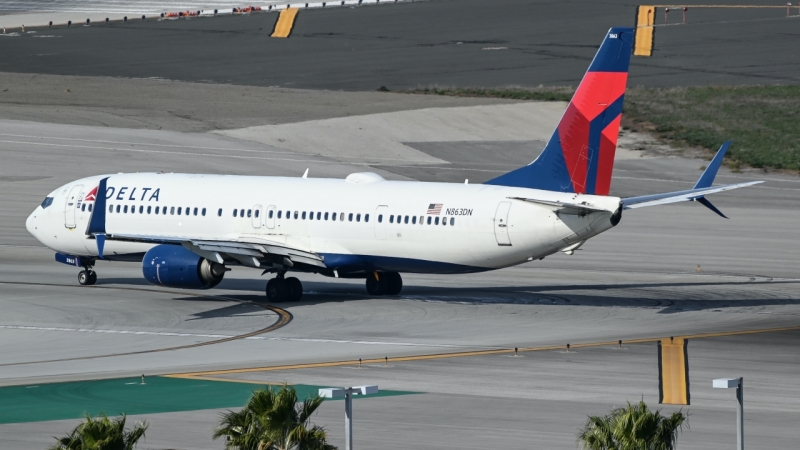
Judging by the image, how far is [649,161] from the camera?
96.1 m

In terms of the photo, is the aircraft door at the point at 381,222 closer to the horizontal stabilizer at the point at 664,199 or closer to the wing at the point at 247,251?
the wing at the point at 247,251

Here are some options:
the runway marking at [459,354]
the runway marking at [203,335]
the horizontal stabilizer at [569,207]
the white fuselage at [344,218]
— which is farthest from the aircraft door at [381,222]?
the runway marking at [459,354]

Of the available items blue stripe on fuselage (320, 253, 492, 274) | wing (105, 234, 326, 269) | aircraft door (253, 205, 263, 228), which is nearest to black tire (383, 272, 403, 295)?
blue stripe on fuselage (320, 253, 492, 274)

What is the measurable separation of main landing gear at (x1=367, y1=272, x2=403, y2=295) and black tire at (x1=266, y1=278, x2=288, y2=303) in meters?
3.33

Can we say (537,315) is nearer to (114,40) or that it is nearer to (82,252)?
(82,252)

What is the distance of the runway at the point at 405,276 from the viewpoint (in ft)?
116

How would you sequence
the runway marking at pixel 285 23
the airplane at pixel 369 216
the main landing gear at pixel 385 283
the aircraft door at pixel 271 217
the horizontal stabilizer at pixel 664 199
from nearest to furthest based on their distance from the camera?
the horizontal stabilizer at pixel 664 199, the airplane at pixel 369 216, the aircraft door at pixel 271 217, the main landing gear at pixel 385 283, the runway marking at pixel 285 23

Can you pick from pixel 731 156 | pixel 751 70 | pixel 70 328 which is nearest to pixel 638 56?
pixel 751 70

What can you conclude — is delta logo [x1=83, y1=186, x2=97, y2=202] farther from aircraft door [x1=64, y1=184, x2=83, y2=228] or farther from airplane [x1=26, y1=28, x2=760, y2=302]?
aircraft door [x1=64, y1=184, x2=83, y2=228]

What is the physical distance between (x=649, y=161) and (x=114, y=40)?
5628 cm

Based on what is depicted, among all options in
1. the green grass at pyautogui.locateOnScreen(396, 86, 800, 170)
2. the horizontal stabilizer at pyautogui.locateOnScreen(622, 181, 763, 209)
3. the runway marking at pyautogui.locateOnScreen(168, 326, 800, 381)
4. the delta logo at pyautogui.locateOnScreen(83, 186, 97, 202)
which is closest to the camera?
the runway marking at pyautogui.locateOnScreen(168, 326, 800, 381)

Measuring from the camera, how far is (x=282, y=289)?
176ft

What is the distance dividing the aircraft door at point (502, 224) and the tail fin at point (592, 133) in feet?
4.59

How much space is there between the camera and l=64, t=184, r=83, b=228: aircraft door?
190ft
